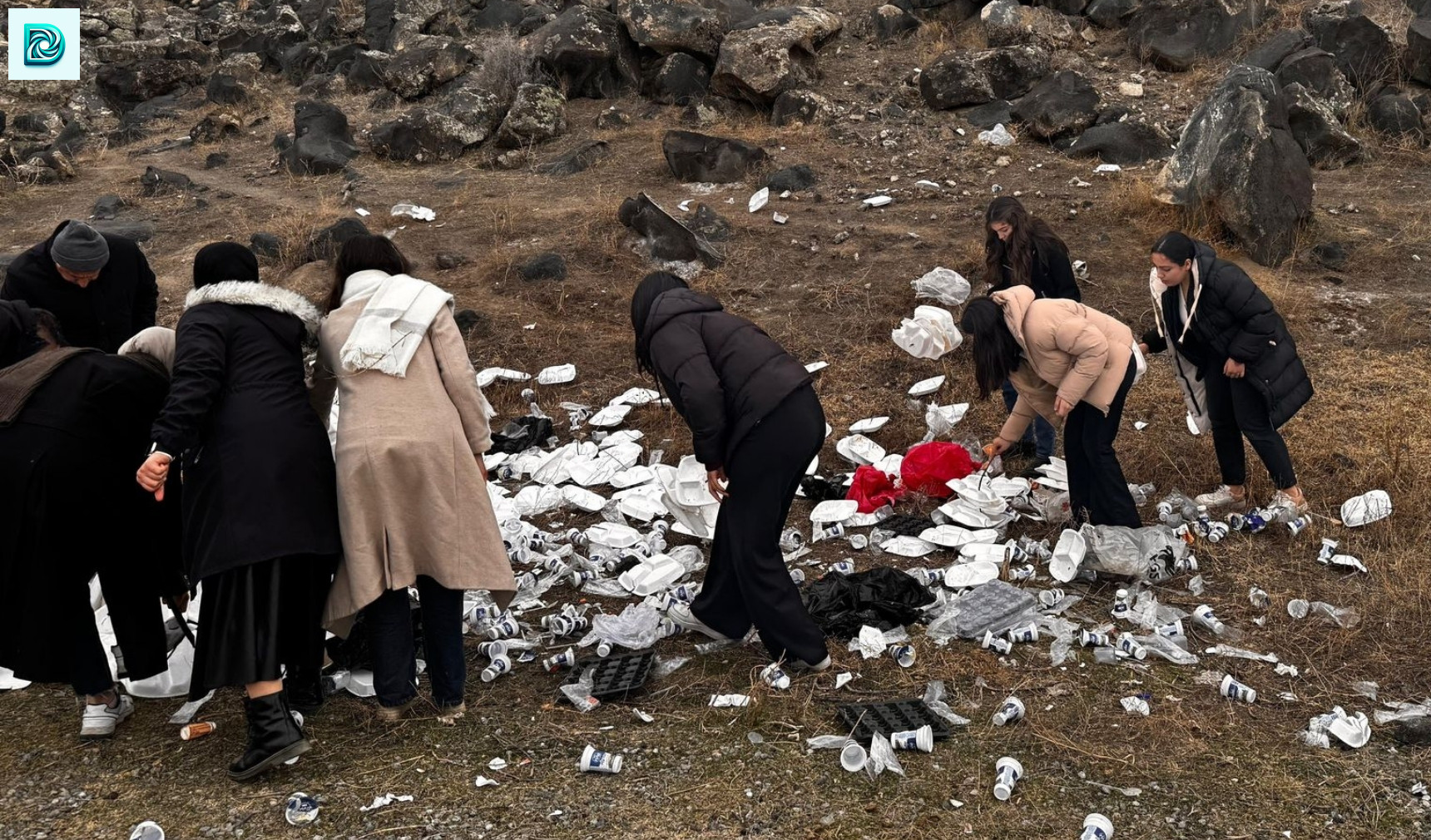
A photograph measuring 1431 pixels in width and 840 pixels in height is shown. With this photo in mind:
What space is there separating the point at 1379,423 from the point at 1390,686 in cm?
251

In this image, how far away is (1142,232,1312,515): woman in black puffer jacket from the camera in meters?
4.97

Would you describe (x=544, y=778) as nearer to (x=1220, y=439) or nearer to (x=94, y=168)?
(x=1220, y=439)

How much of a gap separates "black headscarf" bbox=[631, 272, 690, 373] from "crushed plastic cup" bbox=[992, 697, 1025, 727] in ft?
5.18

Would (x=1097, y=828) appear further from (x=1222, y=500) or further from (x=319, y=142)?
(x=319, y=142)

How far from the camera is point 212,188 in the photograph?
1250cm

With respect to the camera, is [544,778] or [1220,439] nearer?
[544,778]

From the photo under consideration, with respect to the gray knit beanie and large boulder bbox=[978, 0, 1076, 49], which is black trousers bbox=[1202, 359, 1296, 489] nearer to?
the gray knit beanie

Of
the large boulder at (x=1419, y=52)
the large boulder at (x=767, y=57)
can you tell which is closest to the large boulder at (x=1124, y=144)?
the large boulder at (x=1419, y=52)

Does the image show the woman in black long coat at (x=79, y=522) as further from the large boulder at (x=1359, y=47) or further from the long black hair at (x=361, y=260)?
the large boulder at (x=1359, y=47)

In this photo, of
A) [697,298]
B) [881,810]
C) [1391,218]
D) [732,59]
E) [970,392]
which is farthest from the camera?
[732,59]

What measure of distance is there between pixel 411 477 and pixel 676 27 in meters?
10.6

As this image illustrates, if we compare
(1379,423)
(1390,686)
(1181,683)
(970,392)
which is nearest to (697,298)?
(1181,683)

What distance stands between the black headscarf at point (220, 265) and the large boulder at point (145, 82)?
15782mm


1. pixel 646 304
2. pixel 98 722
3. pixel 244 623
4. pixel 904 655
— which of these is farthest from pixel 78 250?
pixel 904 655
